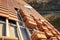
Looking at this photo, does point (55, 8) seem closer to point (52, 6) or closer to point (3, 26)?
point (52, 6)

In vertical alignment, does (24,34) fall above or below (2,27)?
below

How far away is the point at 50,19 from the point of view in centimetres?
Answer: 1506

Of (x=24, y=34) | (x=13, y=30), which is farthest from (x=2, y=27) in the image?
(x=24, y=34)

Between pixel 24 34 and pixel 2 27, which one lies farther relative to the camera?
pixel 24 34

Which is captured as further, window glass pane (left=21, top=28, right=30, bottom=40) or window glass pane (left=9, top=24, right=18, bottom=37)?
window glass pane (left=21, top=28, right=30, bottom=40)

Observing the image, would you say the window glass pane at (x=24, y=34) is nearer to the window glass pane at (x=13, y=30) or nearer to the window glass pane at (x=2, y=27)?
the window glass pane at (x=13, y=30)

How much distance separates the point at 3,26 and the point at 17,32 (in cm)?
36

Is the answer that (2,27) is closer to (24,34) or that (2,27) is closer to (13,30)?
(13,30)

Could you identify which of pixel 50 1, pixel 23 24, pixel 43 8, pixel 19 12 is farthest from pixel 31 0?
pixel 23 24

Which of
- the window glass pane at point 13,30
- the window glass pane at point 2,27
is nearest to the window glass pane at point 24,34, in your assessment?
the window glass pane at point 13,30

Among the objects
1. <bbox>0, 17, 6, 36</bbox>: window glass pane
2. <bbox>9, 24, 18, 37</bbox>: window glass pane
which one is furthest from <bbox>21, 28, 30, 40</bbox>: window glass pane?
<bbox>0, 17, 6, 36</bbox>: window glass pane

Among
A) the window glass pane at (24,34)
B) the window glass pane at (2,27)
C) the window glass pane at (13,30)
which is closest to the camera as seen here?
the window glass pane at (2,27)

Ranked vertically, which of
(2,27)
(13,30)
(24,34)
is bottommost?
(24,34)

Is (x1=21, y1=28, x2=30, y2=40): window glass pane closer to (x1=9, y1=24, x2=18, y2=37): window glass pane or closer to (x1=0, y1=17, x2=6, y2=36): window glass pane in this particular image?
(x1=9, y1=24, x2=18, y2=37): window glass pane
